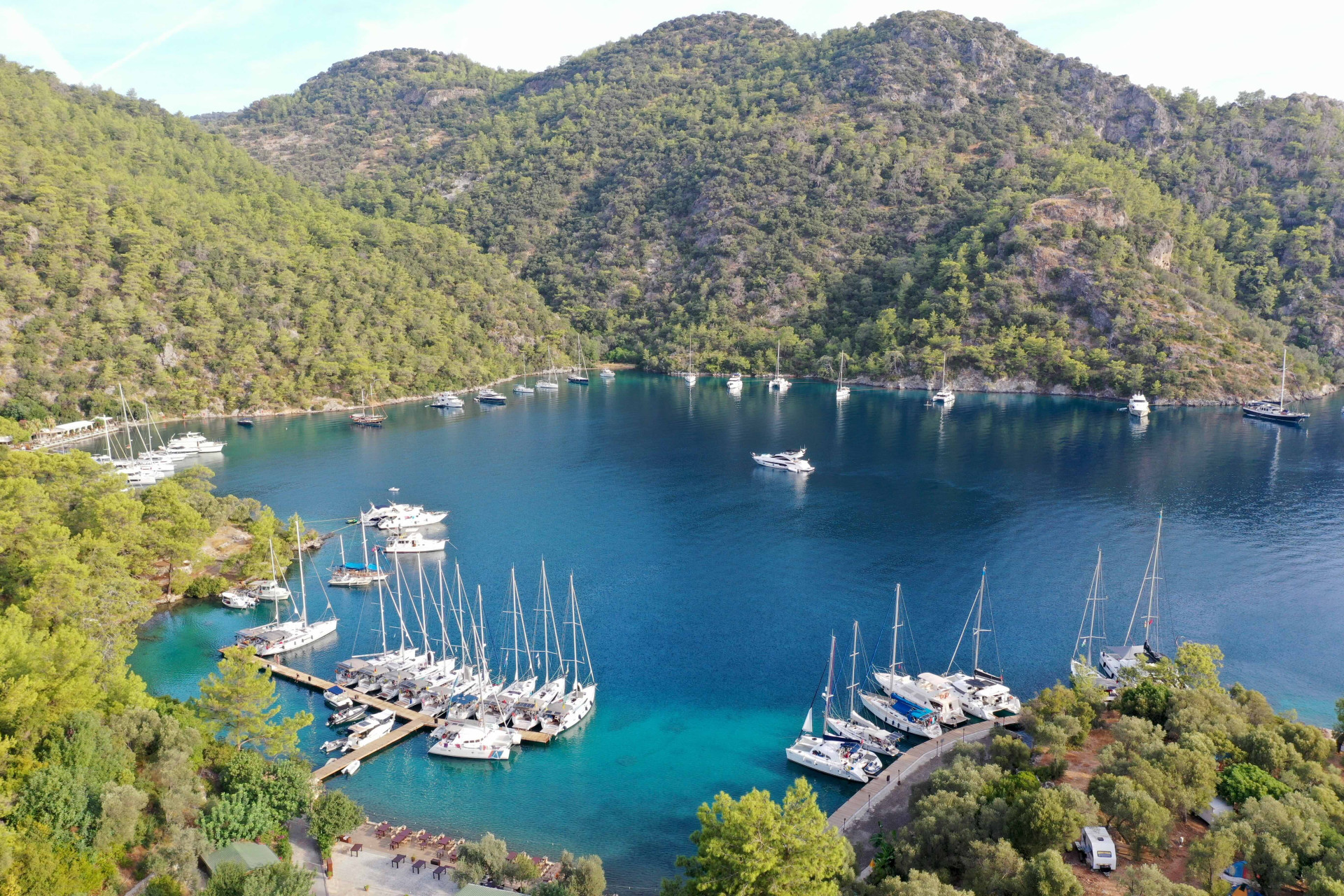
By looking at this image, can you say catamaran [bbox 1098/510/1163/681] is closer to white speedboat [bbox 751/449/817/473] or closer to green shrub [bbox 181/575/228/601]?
white speedboat [bbox 751/449/817/473]

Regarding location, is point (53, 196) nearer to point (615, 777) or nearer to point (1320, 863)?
point (615, 777)

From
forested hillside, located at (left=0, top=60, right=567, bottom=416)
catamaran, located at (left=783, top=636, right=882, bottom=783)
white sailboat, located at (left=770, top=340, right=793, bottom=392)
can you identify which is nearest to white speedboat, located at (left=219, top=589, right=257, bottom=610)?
catamaran, located at (left=783, top=636, right=882, bottom=783)

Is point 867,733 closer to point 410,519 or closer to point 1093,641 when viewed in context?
point 1093,641

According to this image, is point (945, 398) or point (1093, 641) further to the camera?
point (945, 398)

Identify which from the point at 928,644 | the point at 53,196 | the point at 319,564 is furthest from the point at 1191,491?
the point at 53,196

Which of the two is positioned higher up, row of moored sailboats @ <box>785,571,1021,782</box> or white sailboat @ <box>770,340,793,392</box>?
white sailboat @ <box>770,340,793,392</box>

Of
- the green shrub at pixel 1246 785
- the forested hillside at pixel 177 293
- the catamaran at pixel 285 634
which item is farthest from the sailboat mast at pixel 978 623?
the forested hillside at pixel 177 293

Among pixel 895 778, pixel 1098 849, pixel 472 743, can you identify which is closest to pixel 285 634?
pixel 472 743
